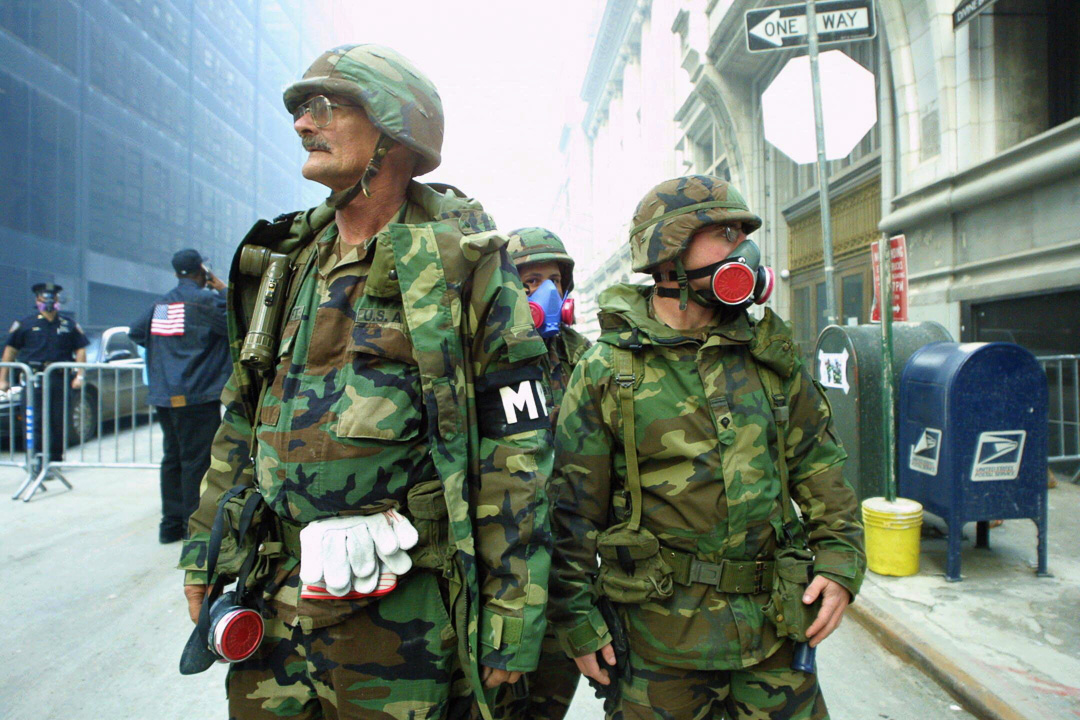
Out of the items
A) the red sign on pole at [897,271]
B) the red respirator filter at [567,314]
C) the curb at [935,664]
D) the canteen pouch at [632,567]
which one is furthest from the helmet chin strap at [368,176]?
the red sign on pole at [897,271]

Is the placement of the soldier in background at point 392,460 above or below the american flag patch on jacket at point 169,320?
below

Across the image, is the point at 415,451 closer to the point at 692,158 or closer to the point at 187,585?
the point at 187,585

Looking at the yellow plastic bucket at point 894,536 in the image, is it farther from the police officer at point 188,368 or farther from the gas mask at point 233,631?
the police officer at point 188,368

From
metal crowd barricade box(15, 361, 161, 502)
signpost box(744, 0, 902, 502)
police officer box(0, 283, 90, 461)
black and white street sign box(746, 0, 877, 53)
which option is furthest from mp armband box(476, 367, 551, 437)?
police officer box(0, 283, 90, 461)

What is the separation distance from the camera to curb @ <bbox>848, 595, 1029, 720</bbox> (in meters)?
2.71

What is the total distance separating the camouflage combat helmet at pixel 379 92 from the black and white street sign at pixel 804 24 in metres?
4.23

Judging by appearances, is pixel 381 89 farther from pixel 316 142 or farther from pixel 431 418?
pixel 431 418

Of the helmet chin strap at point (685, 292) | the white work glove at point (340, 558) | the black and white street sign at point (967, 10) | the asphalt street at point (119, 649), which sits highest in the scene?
the black and white street sign at point (967, 10)

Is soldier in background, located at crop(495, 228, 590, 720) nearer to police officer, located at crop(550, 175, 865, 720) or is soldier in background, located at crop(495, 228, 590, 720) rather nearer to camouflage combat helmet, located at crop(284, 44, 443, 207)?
police officer, located at crop(550, 175, 865, 720)

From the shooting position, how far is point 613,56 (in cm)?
3519

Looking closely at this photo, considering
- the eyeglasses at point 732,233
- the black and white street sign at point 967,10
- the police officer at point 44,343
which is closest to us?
the eyeglasses at point 732,233

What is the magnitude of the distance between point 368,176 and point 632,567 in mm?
1258

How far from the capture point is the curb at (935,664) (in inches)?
106

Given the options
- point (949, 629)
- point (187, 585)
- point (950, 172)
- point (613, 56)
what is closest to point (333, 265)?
point (187, 585)
